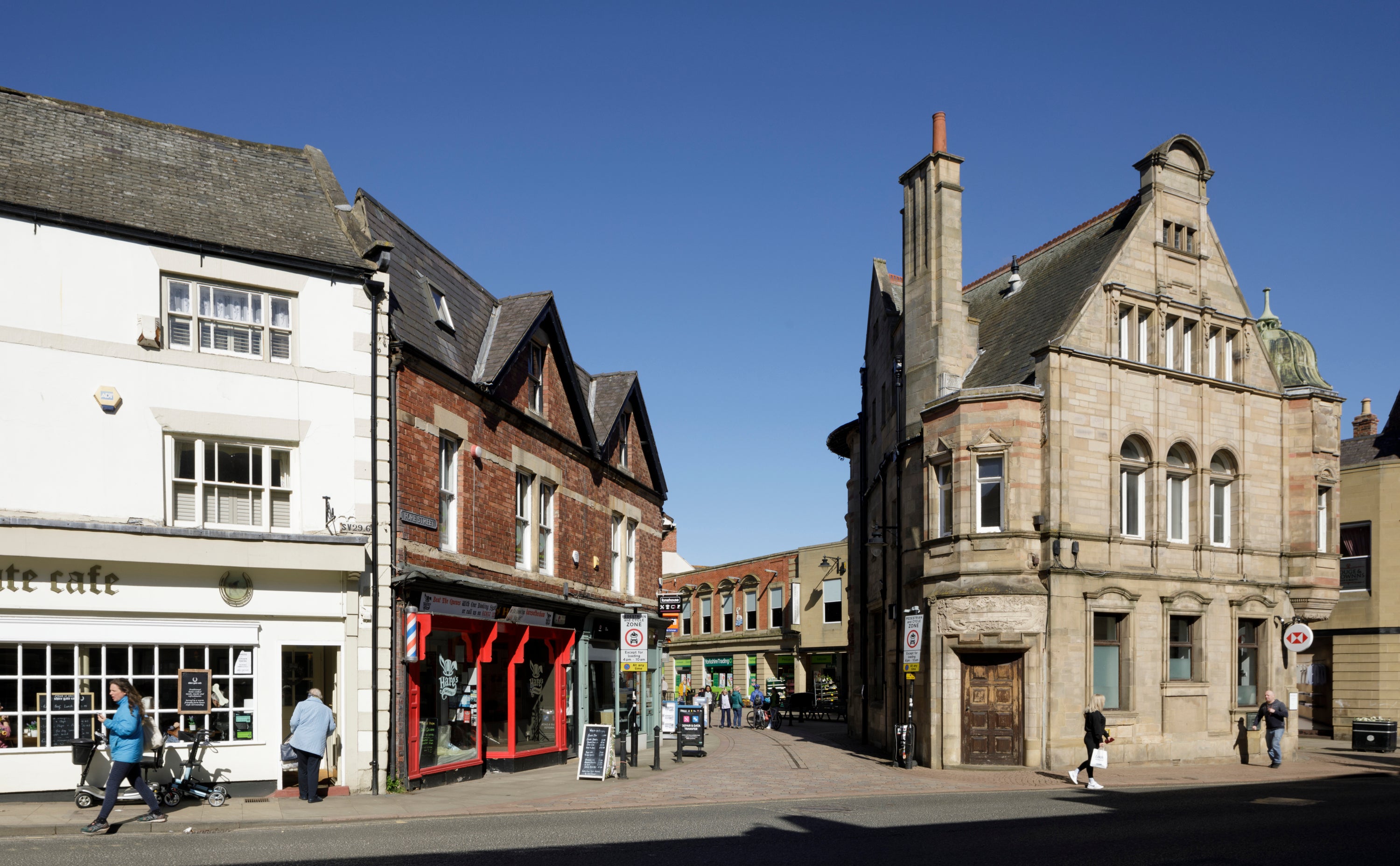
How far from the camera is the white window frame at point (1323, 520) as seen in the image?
2891cm

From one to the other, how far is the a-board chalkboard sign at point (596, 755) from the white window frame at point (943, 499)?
8.50 meters

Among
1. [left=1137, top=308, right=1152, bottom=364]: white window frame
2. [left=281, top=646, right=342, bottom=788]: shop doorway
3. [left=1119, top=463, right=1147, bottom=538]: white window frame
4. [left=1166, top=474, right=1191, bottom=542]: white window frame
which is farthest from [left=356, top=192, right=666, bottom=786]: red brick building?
[left=1166, top=474, right=1191, bottom=542]: white window frame

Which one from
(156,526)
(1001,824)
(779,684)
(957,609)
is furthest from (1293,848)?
(779,684)

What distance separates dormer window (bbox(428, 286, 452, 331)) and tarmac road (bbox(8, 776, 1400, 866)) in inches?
376

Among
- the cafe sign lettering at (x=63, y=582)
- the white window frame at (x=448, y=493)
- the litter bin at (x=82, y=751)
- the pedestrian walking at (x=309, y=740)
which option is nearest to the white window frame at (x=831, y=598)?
the white window frame at (x=448, y=493)

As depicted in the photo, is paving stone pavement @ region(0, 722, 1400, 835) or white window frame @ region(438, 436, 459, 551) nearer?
paving stone pavement @ region(0, 722, 1400, 835)

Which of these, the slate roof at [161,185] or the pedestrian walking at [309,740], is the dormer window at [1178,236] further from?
the pedestrian walking at [309,740]

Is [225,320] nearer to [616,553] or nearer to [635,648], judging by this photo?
[635,648]

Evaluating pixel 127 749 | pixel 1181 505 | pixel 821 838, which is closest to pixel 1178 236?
pixel 1181 505

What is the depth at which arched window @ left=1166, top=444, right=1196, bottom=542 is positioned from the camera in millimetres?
26469

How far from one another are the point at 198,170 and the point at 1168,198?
2054cm

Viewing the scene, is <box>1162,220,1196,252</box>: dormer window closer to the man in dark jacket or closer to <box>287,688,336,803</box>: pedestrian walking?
the man in dark jacket

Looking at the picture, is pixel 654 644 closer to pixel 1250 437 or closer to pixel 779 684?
pixel 1250 437

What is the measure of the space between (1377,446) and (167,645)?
36.4m
